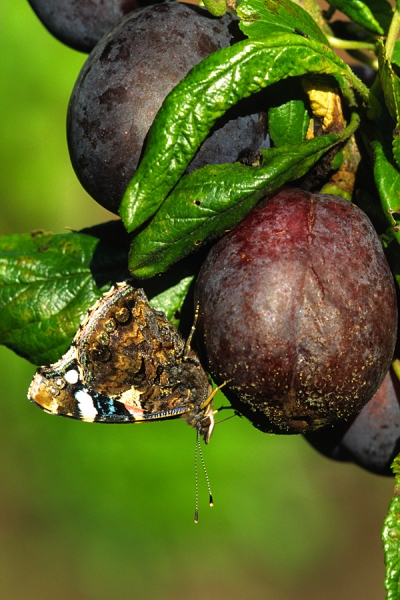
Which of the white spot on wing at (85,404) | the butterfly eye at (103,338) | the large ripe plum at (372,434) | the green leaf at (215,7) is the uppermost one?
the green leaf at (215,7)

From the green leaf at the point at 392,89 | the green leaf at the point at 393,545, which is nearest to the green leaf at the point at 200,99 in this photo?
the green leaf at the point at 392,89

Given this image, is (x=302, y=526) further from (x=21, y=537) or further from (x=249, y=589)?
(x=21, y=537)

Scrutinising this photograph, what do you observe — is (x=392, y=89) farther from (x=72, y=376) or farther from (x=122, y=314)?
(x=72, y=376)

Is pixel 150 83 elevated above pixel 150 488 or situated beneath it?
elevated above

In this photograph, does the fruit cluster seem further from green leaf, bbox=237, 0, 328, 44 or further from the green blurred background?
the green blurred background

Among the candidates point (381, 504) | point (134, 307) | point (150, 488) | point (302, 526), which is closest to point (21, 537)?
point (150, 488)

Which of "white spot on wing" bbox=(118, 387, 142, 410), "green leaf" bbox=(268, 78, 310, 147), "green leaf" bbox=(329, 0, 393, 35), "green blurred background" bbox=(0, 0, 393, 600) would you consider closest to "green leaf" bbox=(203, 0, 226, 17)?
"green leaf" bbox=(268, 78, 310, 147)

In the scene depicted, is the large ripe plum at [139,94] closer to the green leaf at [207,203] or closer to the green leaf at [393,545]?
the green leaf at [207,203]

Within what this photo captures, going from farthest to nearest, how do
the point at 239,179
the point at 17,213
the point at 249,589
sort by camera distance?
the point at 249,589 → the point at 17,213 → the point at 239,179
